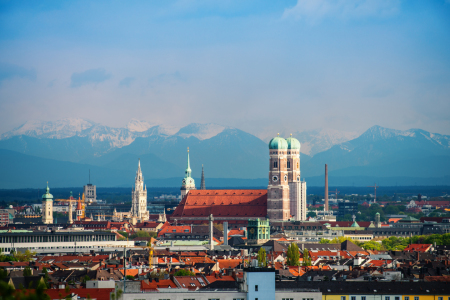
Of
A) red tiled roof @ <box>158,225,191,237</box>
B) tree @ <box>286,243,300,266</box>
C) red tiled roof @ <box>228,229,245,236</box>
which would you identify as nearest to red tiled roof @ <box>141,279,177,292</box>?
tree @ <box>286,243,300,266</box>

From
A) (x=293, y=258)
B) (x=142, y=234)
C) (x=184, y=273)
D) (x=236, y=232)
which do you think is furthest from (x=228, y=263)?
(x=142, y=234)

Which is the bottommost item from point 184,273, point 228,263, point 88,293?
point 88,293

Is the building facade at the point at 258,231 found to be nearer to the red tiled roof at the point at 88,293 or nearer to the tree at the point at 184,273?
the tree at the point at 184,273

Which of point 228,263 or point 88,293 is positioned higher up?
point 228,263

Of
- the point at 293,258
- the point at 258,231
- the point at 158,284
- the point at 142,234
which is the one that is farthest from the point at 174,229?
the point at 158,284

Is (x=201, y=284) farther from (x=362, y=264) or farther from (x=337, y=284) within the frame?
(x=362, y=264)

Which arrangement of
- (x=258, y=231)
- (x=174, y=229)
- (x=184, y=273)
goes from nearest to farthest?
(x=184, y=273) < (x=258, y=231) < (x=174, y=229)

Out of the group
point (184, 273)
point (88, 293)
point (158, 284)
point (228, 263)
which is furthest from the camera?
point (228, 263)

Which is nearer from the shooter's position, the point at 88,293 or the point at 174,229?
the point at 88,293

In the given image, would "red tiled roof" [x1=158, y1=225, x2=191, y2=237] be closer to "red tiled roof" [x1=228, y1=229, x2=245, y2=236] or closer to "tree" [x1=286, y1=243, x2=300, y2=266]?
"red tiled roof" [x1=228, y1=229, x2=245, y2=236]

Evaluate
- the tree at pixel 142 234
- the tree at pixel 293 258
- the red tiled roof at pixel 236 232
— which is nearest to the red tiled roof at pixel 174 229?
the tree at pixel 142 234

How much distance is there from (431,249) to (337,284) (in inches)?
2903

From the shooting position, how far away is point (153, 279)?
220 ft

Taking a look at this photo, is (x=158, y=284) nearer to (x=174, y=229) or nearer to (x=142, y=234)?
(x=174, y=229)
